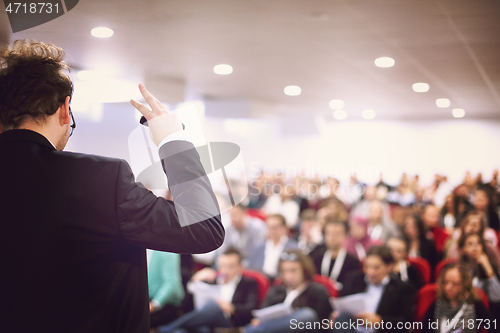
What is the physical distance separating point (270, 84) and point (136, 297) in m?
5.43

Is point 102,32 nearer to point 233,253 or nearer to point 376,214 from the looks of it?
point 233,253

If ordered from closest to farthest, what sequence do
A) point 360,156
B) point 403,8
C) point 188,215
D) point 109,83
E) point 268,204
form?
Result: point 188,215
point 403,8
point 109,83
point 268,204
point 360,156

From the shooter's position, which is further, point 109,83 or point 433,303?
point 109,83

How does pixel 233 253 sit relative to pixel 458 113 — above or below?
below

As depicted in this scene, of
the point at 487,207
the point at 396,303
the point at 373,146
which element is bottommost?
the point at 396,303

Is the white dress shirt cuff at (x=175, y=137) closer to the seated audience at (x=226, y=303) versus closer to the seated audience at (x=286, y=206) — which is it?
the seated audience at (x=226, y=303)

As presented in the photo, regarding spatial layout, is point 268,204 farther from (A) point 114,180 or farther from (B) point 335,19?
(A) point 114,180

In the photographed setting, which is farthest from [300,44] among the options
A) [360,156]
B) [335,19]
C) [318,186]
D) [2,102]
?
[360,156]

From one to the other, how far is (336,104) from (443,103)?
5.83 ft

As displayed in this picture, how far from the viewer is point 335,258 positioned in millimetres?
3766

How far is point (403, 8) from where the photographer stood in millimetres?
3002

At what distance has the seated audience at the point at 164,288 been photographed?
3457 millimetres

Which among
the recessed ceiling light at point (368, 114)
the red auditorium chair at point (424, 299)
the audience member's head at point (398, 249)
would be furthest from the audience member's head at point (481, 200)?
the recessed ceiling light at point (368, 114)

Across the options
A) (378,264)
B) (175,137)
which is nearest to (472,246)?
(378,264)
